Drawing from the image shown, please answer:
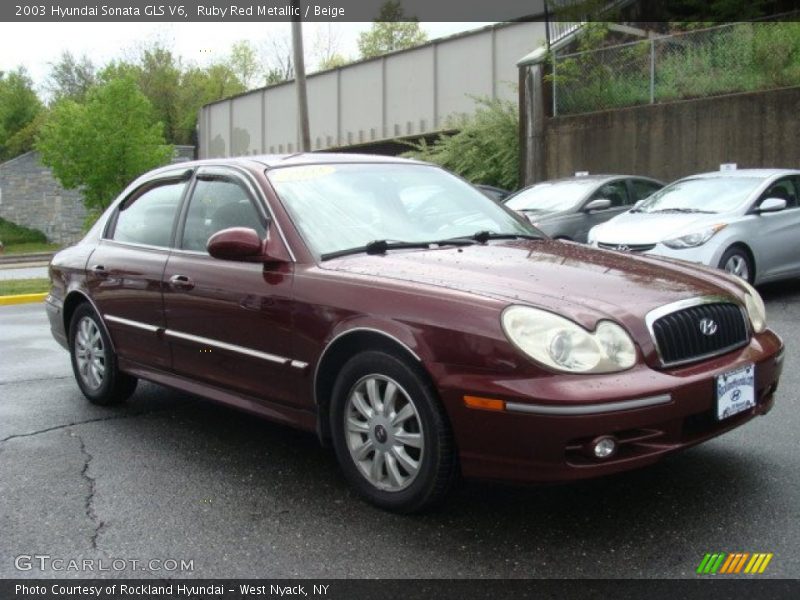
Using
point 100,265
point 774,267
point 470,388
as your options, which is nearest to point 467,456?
point 470,388

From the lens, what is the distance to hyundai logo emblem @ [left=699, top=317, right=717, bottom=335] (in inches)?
147

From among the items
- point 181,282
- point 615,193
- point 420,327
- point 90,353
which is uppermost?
point 615,193

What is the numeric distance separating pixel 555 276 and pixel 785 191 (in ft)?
24.5

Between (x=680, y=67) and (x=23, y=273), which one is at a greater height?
(x=680, y=67)

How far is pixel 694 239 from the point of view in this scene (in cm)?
917

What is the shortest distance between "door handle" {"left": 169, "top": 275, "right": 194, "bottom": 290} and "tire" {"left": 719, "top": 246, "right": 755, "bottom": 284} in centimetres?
609

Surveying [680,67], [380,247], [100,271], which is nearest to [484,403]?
[380,247]

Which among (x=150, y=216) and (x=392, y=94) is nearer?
(x=150, y=216)

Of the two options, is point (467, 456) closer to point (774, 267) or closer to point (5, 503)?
point (5, 503)

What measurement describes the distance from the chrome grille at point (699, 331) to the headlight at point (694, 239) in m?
5.36

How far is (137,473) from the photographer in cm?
455

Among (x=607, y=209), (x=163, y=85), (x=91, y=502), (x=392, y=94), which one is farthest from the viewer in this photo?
(x=163, y=85)

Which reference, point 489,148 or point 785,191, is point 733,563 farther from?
point 489,148

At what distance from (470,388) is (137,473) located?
2.01m
